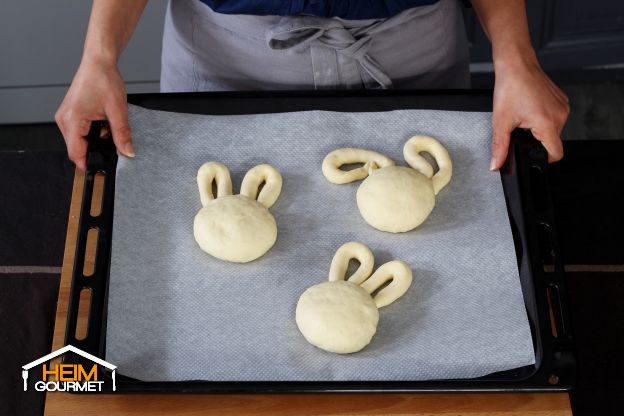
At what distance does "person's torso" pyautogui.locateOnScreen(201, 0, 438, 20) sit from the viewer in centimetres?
106

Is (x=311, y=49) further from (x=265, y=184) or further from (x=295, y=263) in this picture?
(x=295, y=263)

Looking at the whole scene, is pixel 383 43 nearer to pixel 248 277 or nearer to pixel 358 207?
pixel 358 207

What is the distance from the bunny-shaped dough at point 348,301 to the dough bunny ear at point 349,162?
0.34 ft

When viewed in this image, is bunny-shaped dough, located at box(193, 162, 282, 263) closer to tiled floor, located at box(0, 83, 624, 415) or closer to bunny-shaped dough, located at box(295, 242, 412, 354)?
bunny-shaped dough, located at box(295, 242, 412, 354)

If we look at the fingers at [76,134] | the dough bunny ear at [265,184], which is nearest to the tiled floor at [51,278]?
the fingers at [76,134]

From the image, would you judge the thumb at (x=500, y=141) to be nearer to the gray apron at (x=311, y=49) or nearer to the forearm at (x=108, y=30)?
the gray apron at (x=311, y=49)

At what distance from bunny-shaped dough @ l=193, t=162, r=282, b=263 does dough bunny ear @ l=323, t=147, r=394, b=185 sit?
0.07 metres

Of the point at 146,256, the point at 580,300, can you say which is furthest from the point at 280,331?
the point at 580,300

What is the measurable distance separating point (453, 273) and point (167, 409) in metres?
0.38

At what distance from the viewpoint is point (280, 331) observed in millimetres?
944

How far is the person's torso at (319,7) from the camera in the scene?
3.49 feet

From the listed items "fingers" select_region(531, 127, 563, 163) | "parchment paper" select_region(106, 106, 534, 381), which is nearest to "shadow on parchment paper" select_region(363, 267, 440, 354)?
"parchment paper" select_region(106, 106, 534, 381)

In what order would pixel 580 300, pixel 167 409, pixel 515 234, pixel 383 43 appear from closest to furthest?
1. pixel 167 409
2. pixel 515 234
3. pixel 383 43
4. pixel 580 300

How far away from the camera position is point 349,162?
109 centimetres
